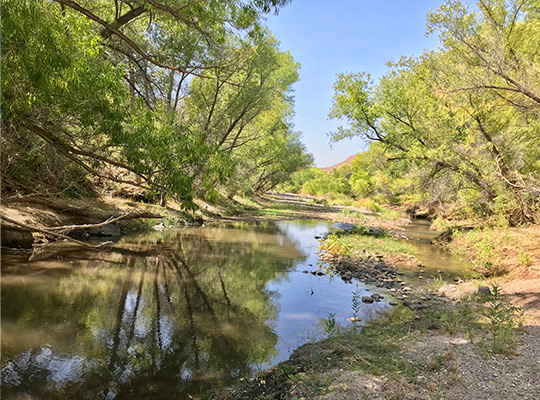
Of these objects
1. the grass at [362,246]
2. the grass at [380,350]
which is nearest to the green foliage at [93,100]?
the grass at [380,350]

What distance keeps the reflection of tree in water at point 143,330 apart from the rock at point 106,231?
4006 mm

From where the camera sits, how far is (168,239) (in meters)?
15.8

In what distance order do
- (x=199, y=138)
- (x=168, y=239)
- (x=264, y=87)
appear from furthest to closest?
(x=264, y=87), (x=168, y=239), (x=199, y=138)

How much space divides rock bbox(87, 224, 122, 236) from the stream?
204cm

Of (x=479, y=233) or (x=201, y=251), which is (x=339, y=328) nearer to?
(x=201, y=251)

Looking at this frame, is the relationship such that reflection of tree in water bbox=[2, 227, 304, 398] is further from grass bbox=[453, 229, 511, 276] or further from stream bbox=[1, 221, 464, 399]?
grass bbox=[453, 229, 511, 276]

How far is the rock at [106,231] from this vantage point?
14.2 meters

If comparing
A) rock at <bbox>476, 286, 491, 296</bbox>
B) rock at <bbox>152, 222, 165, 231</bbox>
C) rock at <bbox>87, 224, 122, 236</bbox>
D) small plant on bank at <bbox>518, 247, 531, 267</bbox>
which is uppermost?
rock at <bbox>87, 224, 122, 236</bbox>

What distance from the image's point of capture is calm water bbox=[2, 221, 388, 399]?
4719mm

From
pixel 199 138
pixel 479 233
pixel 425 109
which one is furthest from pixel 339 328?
pixel 425 109

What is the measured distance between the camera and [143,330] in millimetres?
6297

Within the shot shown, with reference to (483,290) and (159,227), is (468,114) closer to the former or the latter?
(483,290)

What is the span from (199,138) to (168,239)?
34.2 ft

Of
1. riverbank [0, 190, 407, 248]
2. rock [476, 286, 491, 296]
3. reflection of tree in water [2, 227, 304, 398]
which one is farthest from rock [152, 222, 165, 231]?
rock [476, 286, 491, 296]
